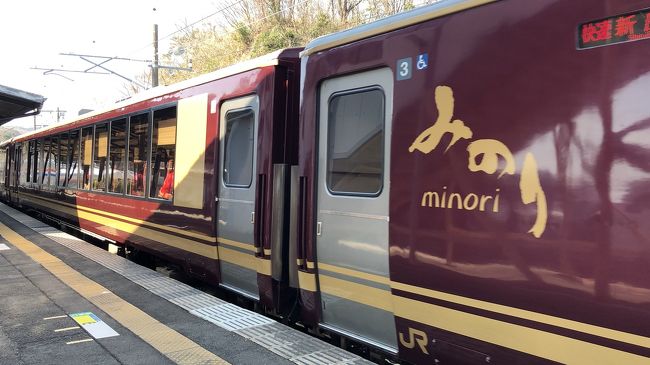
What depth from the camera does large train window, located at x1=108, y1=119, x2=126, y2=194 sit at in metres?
8.50

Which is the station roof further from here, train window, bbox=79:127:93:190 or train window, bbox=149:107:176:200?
train window, bbox=149:107:176:200

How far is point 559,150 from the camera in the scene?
2576 millimetres

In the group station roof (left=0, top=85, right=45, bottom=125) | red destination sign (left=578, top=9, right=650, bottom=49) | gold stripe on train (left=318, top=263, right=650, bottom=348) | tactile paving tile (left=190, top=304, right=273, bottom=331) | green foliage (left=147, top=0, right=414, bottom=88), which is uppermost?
green foliage (left=147, top=0, right=414, bottom=88)

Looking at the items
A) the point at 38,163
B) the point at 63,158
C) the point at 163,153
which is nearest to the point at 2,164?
the point at 38,163

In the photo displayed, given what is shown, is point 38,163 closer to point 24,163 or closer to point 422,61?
point 24,163

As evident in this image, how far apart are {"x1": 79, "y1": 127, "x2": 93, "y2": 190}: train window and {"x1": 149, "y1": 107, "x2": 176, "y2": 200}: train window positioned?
3.75m

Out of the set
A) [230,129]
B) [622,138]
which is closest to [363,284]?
[622,138]

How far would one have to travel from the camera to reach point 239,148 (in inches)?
216

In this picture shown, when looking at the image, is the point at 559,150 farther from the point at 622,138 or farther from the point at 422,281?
the point at 422,281

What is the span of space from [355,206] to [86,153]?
8507 mm

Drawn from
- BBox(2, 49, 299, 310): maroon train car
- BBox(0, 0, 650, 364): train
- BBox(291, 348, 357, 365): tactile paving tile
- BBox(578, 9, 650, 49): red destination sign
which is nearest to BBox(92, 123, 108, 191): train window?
BBox(2, 49, 299, 310): maroon train car

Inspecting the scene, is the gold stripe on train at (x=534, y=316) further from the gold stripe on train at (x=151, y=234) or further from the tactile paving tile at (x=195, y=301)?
the gold stripe on train at (x=151, y=234)

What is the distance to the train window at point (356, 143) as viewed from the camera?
3697 millimetres

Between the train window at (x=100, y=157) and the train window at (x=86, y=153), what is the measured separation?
0.40m
